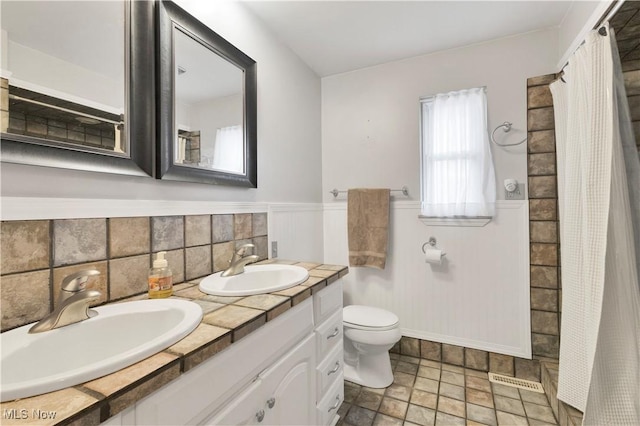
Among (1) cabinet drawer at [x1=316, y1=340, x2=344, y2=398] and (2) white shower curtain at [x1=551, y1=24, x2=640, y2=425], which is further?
(1) cabinet drawer at [x1=316, y1=340, x2=344, y2=398]

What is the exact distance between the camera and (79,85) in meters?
0.93

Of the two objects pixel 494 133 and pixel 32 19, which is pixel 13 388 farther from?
pixel 494 133

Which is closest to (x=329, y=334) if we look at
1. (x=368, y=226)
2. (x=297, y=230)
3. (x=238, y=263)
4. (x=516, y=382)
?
(x=238, y=263)

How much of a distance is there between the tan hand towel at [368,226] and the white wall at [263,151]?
36cm

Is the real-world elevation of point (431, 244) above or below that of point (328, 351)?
above

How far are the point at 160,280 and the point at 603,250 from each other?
1.76 m

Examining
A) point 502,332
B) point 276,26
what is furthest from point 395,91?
point 502,332

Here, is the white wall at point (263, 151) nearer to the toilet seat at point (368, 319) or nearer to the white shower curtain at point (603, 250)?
the toilet seat at point (368, 319)

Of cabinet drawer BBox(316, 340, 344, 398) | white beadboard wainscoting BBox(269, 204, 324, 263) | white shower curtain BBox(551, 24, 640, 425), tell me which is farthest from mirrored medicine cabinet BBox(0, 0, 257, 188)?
white shower curtain BBox(551, 24, 640, 425)

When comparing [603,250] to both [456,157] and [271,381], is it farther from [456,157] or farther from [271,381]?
[271,381]

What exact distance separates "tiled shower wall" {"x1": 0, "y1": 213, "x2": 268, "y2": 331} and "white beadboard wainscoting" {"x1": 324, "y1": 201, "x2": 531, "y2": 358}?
134 centimetres

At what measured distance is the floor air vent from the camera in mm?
1788

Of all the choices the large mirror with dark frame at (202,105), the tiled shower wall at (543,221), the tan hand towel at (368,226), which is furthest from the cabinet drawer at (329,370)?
the tiled shower wall at (543,221)

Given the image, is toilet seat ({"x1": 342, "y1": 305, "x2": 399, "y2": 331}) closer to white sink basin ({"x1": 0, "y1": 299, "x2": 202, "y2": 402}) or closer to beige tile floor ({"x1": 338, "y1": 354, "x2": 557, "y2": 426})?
beige tile floor ({"x1": 338, "y1": 354, "x2": 557, "y2": 426})
